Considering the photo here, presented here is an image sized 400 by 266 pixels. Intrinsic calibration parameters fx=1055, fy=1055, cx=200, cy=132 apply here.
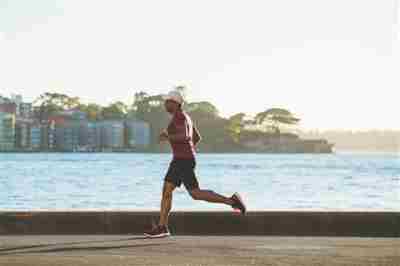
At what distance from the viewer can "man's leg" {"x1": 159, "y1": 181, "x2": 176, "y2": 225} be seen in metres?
11.0

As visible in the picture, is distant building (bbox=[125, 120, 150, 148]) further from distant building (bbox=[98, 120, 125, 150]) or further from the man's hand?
the man's hand

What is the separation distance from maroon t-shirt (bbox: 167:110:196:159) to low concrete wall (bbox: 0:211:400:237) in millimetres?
1021

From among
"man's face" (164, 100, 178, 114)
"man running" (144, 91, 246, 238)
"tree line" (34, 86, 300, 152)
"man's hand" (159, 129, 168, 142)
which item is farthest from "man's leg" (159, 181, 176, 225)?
"tree line" (34, 86, 300, 152)

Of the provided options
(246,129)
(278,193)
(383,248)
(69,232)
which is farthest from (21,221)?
(246,129)

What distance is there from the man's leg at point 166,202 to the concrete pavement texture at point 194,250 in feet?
0.74

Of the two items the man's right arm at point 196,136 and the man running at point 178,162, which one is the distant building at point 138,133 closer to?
the man's right arm at point 196,136

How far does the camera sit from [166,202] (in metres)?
11.0

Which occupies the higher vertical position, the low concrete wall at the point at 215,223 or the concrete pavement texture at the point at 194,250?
the low concrete wall at the point at 215,223

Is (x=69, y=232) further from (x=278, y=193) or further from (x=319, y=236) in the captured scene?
(x=278, y=193)

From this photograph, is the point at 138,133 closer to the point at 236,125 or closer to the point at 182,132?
the point at 236,125

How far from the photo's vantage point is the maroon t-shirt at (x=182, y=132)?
1088 centimetres

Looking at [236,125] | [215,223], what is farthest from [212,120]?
[215,223]

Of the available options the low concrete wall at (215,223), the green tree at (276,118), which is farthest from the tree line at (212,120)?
the low concrete wall at (215,223)

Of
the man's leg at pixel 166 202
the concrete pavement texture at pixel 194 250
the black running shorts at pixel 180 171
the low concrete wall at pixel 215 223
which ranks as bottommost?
the concrete pavement texture at pixel 194 250
